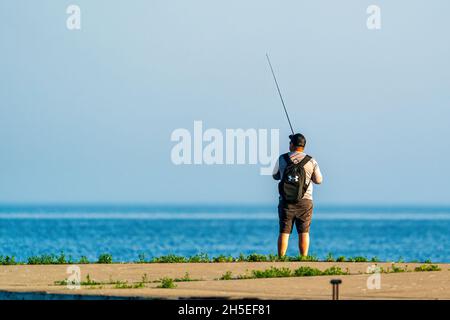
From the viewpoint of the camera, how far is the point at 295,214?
2089 centimetres

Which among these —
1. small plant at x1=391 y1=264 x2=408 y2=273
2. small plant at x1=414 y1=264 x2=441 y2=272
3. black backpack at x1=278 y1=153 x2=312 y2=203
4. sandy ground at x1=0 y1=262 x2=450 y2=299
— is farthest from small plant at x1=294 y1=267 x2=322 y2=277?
black backpack at x1=278 y1=153 x2=312 y2=203

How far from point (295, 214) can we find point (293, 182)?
1.87ft

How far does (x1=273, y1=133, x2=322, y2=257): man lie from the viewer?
20547 mm

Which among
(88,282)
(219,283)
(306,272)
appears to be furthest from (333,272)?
(88,282)

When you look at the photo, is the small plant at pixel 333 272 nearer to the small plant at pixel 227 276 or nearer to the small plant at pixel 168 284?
the small plant at pixel 227 276

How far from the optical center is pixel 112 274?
18938mm

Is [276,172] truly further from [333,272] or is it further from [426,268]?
[426,268]

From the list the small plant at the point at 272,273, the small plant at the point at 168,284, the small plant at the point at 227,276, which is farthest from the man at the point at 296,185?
the small plant at the point at 168,284

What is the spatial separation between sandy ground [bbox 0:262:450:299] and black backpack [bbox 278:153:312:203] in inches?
40.5

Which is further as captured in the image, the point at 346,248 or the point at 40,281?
the point at 346,248

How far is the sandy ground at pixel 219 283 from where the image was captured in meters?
15.8
